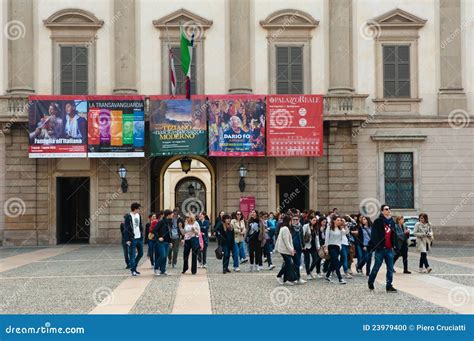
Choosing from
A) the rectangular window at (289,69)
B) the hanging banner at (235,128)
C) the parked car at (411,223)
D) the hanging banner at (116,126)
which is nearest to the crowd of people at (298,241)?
the hanging banner at (235,128)

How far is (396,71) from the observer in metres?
34.6

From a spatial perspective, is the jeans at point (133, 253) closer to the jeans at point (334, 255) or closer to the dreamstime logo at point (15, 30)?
the jeans at point (334, 255)

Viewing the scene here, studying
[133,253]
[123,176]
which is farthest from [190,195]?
[133,253]

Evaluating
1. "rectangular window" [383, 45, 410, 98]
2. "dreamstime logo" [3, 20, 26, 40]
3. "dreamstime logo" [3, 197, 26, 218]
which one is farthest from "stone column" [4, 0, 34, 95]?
"rectangular window" [383, 45, 410, 98]

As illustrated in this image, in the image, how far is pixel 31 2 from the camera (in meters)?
34.4

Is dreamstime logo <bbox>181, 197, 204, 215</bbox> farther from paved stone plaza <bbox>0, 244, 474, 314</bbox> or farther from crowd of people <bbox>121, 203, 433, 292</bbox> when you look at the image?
paved stone plaza <bbox>0, 244, 474, 314</bbox>

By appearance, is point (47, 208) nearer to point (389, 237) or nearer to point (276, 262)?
point (276, 262)

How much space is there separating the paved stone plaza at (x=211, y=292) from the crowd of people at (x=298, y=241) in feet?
1.42

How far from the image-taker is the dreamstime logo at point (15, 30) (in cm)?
3403

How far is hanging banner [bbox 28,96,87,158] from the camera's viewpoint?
108 ft

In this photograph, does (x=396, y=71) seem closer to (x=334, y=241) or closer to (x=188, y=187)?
(x=334, y=241)

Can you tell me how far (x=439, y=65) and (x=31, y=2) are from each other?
59.3 ft

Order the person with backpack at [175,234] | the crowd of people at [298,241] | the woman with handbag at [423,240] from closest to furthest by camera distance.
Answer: the crowd of people at [298,241], the woman with handbag at [423,240], the person with backpack at [175,234]

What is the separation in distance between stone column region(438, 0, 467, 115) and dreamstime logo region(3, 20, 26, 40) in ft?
59.9
